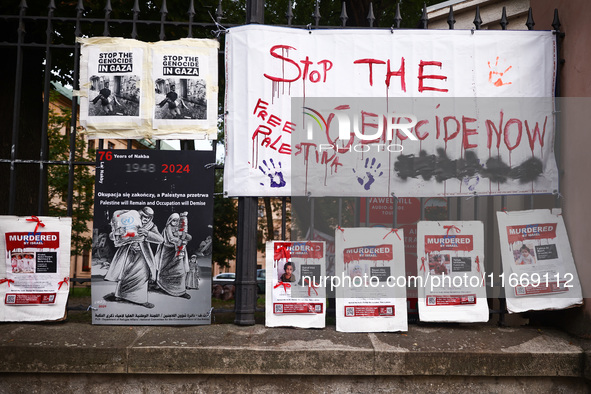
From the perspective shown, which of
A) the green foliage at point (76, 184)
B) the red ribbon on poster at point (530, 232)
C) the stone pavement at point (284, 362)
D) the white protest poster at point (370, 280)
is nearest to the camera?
the stone pavement at point (284, 362)

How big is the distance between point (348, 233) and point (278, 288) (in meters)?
0.71

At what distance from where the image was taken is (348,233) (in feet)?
13.2

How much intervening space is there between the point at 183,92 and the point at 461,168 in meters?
2.35

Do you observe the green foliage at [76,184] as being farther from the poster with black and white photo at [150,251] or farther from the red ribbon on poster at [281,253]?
the red ribbon on poster at [281,253]

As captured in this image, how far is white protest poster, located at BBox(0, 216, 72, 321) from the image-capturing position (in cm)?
392

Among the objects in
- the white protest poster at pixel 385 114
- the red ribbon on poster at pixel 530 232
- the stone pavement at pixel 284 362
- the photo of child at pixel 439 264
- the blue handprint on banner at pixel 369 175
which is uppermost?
the white protest poster at pixel 385 114

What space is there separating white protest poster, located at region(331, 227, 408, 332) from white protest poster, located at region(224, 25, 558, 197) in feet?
1.19

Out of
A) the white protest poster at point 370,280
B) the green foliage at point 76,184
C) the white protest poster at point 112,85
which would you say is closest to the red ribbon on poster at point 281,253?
the white protest poster at point 370,280

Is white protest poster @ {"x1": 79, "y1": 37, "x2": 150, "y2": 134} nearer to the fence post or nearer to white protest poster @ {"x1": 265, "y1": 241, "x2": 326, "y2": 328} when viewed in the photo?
the fence post

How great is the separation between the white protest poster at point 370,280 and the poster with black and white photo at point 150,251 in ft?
3.47

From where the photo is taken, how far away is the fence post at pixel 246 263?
3.98m

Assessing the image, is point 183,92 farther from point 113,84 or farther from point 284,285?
point 284,285

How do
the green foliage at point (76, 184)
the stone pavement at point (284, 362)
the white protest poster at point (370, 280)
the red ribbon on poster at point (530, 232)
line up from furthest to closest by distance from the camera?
the green foliage at point (76, 184) → the red ribbon on poster at point (530, 232) → the white protest poster at point (370, 280) → the stone pavement at point (284, 362)

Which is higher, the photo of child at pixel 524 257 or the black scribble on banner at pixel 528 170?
the black scribble on banner at pixel 528 170
